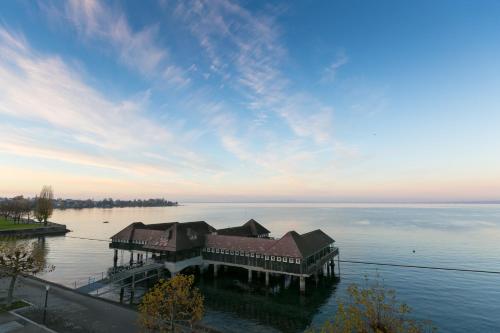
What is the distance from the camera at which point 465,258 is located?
78125 mm

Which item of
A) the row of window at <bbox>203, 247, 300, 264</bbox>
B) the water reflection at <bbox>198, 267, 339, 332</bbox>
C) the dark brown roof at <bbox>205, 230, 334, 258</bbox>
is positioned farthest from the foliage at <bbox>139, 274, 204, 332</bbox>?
the dark brown roof at <bbox>205, 230, 334, 258</bbox>

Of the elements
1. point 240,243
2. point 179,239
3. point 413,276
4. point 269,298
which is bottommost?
point 413,276

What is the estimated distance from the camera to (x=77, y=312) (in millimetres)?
31594

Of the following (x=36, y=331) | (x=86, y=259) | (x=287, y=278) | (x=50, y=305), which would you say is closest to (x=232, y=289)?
(x=287, y=278)

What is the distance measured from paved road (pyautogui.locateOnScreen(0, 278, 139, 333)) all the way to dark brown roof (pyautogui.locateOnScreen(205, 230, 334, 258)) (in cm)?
2556

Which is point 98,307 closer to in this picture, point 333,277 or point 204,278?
point 204,278

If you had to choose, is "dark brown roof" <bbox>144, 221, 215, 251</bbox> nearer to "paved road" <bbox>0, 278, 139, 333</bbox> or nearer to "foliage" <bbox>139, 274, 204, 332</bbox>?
"paved road" <bbox>0, 278, 139, 333</bbox>

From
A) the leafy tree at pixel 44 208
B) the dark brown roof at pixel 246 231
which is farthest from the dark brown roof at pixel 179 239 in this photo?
the leafy tree at pixel 44 208

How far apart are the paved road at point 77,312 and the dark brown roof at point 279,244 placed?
83.8 feet

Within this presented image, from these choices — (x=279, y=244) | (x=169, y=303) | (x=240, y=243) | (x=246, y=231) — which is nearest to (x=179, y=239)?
(x=240, y=243)

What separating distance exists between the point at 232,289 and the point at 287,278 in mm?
12725

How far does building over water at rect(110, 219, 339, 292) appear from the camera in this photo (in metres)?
49.2

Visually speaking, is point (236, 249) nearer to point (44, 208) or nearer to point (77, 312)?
point (77, 312)

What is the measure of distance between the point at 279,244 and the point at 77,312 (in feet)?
103
